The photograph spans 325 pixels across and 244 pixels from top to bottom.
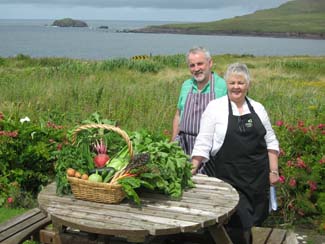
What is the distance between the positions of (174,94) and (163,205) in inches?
321

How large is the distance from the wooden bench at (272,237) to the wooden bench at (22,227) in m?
1.69

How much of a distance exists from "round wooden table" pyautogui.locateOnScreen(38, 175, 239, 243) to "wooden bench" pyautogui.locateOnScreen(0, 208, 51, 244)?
58 cm

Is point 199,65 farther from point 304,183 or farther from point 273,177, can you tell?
point 304,183

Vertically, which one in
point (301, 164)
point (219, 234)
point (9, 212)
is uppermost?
point (219, 234)

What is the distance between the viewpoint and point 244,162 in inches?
163

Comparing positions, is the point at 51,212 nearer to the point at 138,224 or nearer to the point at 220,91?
the point at 138,224

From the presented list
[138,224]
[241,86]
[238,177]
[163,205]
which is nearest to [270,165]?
[238,177]

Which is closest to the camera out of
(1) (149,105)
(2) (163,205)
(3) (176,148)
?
(2) (163,205)

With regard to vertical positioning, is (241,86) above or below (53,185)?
above

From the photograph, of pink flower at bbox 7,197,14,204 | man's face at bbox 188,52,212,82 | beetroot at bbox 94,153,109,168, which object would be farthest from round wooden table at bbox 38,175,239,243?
pink flower at bbox 7,197,14,204

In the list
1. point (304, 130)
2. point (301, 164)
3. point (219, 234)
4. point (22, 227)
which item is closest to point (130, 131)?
point (22, 227)

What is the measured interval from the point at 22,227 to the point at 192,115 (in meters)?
1.83

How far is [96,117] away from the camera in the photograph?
4035 millimetres

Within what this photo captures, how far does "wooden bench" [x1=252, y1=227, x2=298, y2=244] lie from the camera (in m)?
4.18
